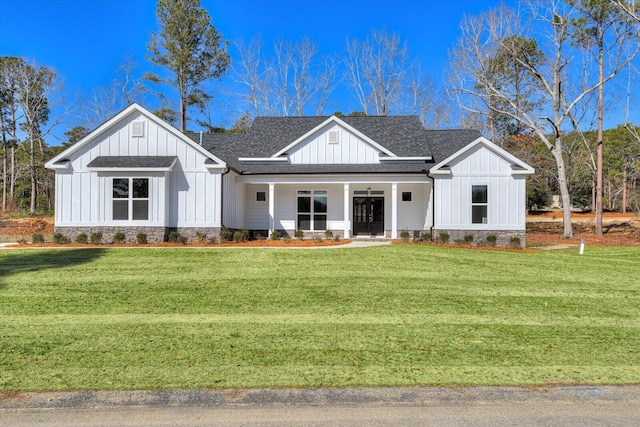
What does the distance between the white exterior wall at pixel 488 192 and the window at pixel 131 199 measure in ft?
38.4

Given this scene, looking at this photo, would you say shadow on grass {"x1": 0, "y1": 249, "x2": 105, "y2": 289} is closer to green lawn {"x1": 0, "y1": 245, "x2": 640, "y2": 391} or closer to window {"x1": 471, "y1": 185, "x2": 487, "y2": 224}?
green lawn {"x1": 0, "y1": 245, "x2": 640, "y2": 391}

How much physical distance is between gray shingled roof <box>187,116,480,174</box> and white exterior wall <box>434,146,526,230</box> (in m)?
1.55

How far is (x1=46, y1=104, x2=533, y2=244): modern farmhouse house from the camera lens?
58.4 feet

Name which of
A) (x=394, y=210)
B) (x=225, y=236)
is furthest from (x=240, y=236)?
(x=394, y=210)

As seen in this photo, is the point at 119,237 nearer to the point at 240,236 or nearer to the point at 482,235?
the point at 240,236

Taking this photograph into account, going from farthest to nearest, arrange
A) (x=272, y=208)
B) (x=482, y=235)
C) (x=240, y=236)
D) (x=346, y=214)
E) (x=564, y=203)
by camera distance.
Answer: (x=564, y=203), (x=272, y=208), (x=346, y=214), (x=482, y=235), (x=240, y=236)

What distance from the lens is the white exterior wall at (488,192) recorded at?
61.4 feet

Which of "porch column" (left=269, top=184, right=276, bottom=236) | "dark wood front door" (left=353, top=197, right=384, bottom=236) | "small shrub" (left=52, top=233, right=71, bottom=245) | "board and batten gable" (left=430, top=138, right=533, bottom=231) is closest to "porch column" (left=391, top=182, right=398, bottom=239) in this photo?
"dark wood front door" (left=353, top=197, right=384, bottom=236)

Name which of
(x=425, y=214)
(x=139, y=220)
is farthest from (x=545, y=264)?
(x=139, y=220)

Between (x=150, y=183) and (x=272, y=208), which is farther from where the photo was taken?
(x=272, y=208)

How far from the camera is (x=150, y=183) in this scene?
17.6 m

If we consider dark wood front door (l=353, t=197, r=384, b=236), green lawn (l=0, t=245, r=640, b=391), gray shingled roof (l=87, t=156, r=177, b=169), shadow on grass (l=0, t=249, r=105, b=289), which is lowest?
green lawn (l=0, t=245, r=640, b=391)

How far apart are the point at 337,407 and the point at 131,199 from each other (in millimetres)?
15473

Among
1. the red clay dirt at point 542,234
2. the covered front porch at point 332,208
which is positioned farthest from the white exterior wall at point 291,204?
the red clay dirt at point 542,234
